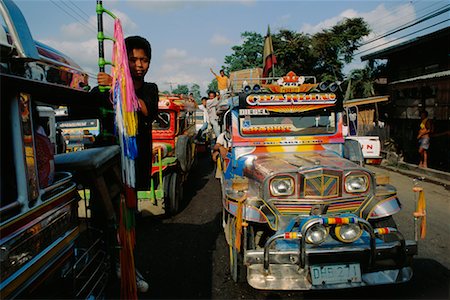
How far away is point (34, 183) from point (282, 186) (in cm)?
241

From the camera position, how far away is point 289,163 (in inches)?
152

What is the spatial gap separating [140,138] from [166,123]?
4747 millimetres

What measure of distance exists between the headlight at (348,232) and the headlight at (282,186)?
0.61 m

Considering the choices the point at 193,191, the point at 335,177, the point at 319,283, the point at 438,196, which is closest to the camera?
the point at 319,283

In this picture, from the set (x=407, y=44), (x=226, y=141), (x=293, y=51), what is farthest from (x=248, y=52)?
(x=226, y=141)

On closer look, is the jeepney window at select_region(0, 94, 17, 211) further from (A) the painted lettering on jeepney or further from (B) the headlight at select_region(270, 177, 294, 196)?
(A) the painted lettering on jeepney

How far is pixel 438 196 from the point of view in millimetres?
7191

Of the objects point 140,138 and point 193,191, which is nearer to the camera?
point 140,138

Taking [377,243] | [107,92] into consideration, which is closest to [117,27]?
[107,92]

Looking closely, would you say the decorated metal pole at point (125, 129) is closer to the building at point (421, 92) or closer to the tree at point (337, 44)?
the building at point (421, 92)

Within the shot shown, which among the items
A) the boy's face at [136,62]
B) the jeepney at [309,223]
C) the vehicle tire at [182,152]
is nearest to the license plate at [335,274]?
the jeepney at [309,223]

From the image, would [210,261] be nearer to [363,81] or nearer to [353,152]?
[353,152]

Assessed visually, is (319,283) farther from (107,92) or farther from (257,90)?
(257,90)

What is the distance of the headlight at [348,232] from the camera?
3.07 metres
